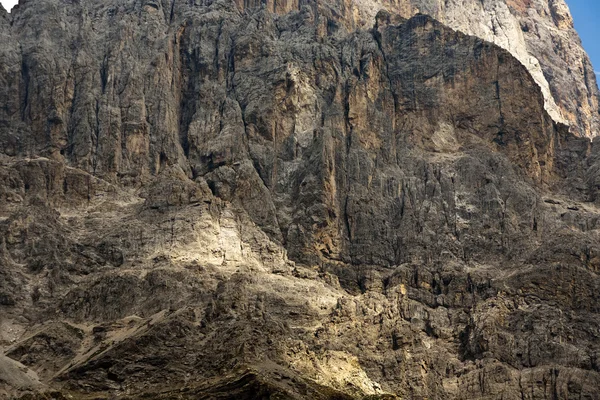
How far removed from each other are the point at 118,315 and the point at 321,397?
3448cm

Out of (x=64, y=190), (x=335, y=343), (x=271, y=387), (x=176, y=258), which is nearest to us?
(x=271, y=387)

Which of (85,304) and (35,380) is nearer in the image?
(35,380)

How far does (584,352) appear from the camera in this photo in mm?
176875

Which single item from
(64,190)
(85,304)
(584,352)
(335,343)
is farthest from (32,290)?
(584,352)

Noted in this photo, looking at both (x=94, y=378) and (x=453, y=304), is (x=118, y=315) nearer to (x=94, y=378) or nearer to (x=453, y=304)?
(x=94, y=378)

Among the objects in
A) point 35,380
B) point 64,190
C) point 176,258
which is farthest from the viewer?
point 64,190

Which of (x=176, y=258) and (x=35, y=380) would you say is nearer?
(x=35, y=380)

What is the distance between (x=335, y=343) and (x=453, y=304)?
25154 mm

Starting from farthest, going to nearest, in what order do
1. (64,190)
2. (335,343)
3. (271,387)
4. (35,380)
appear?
(64,190) < (335,343) < (35,380) < (271,387)

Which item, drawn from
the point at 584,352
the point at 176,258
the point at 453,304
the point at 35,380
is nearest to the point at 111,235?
the point at 176,258

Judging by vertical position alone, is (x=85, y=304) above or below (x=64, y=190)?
below

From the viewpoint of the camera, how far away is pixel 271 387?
489 ft

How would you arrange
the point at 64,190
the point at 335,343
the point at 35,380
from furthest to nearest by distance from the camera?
the point at 64,190 < the point at 335,343 < the point at 35,380

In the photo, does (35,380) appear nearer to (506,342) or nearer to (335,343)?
(335,343)
